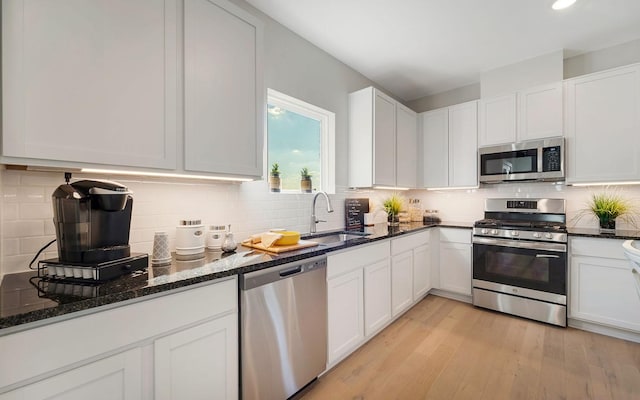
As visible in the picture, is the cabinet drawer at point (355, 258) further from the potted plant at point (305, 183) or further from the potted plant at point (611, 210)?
the potted plant at point (611, 210)

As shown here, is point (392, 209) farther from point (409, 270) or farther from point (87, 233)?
point (87, 233)

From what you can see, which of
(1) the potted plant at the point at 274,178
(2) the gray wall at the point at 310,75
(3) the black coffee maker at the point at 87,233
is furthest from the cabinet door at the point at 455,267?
(3) the black coffee maker at the point at 87,233

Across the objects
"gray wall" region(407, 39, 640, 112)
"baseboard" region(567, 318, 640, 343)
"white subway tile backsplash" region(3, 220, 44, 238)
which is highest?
"gray wall" region(407, 39, 640, 112)

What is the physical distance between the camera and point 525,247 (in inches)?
110

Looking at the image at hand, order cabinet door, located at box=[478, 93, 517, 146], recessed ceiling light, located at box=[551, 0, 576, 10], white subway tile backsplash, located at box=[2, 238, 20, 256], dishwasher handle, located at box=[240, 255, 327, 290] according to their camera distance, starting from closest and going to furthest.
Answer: white subway tile backsplash, located at box=[2, 238, 20, 256], dishwasher handle, located at box=[240, 255, 327, 290], recessed ceiling light, located at box=[551, 0, 576, 10], cabinet door, located at box=[478, 93, 517, 146]

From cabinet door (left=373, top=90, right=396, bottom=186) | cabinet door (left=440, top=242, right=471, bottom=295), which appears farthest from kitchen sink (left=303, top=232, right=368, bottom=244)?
cabinet door (left=440, top=242, right=471, bottom=295)

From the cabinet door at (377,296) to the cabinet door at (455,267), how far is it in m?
1.19

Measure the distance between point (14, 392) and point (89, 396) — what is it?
199mm

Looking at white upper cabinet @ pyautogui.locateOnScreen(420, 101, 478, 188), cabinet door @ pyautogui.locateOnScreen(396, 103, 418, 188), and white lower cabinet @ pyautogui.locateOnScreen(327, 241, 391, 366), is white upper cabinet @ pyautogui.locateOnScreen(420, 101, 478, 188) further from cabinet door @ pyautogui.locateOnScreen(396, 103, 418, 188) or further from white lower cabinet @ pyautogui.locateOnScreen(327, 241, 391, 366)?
white lower cabinet @ pyautogui.locateOnScreen(327, 241, 391, 366)

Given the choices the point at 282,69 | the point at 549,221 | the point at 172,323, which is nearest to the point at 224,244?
the point at 172,323

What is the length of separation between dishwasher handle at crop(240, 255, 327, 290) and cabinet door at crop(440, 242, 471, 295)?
7.16ft

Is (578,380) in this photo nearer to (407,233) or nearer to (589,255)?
(589,255)

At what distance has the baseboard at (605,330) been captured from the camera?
7.93ft

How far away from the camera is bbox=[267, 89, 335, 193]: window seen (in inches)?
96.1
